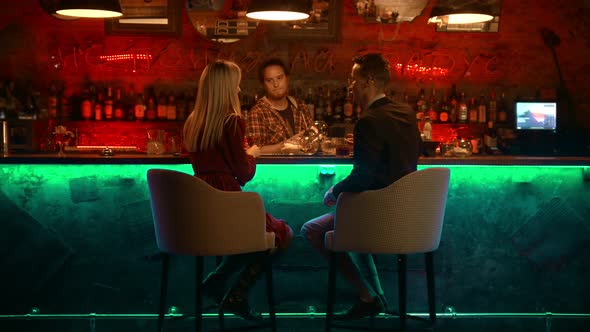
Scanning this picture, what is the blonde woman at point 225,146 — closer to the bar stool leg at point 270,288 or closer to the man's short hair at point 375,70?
the bar stool leg at point 270,288

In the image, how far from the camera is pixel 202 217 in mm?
3604

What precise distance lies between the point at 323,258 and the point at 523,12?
402 centimetres

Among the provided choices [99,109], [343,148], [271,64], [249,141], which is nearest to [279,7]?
[249,141]

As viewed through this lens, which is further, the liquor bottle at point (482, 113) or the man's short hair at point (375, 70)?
the liquor bottle at point (482, 113)

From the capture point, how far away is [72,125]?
A: 23.7 feet

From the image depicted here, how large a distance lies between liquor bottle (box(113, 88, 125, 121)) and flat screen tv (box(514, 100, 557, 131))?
365 cm

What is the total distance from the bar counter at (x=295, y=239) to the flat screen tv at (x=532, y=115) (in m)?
2.29

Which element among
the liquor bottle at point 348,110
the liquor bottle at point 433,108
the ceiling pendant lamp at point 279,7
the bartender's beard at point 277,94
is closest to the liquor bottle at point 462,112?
the liquor bottle at point 433,108

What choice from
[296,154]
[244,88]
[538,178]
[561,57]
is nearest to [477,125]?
[561,57]

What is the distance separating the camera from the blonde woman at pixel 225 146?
3922 mm

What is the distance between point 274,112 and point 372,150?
9.50 feet

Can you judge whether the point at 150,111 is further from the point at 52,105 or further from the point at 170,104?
the point at 52,105

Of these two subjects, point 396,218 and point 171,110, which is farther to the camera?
point 171,110

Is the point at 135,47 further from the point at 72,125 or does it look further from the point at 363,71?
the point at 363,71
